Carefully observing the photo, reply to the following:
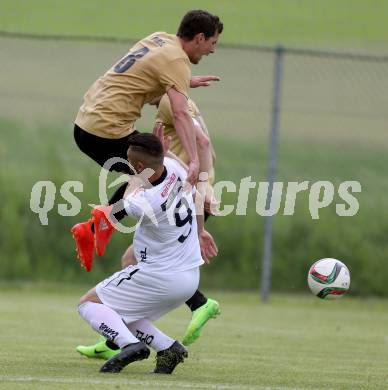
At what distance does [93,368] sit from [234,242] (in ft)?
25.0

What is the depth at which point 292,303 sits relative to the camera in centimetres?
1392

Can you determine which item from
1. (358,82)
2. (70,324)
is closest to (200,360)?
(70,324)

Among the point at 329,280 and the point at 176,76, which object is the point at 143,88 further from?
the point at 329,280

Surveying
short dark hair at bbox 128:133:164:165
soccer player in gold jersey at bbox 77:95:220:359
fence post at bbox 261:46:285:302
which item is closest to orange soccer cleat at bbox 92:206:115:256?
short dark hair at bbox 128:133:164:165

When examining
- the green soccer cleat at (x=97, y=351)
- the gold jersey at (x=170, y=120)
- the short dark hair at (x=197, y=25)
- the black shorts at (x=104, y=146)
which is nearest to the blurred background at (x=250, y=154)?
the gold jersey at (x=170, y=120)

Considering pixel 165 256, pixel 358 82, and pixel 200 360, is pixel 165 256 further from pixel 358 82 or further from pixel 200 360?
pixel 358 82

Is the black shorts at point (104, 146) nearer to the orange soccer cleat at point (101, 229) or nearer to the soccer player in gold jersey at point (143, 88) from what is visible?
the soccer player in gold jersey at point (143, 88)

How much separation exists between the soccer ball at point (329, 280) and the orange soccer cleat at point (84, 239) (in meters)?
1.79

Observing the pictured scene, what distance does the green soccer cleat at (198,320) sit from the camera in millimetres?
7715

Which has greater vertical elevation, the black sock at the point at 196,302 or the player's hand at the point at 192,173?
the player's hand at the point at 192,173

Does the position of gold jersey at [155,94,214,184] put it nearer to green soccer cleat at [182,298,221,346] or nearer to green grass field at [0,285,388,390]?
green soccer cleat at [182,298,221,346]

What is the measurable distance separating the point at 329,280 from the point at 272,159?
580 centimetres

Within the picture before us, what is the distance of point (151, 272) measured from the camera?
6.91m

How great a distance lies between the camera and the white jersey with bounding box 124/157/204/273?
22.3 feet
